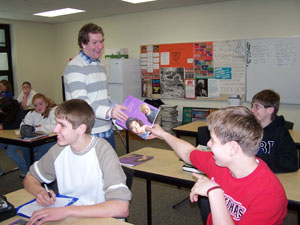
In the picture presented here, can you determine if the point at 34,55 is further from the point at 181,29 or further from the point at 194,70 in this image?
the point at 194,70

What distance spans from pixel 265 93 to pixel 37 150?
3008 millimetres

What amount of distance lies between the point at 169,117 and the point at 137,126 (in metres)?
5.04

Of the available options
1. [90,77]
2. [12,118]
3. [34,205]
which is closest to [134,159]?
[90,77]

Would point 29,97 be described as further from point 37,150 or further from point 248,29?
point 248,29

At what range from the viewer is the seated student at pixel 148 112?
1860 millimetres

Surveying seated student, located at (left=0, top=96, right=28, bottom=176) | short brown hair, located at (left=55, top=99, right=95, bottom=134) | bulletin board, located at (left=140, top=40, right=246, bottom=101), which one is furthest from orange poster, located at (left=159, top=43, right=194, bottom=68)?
short brown hair, located at (left=55, top=99, right=95, bottom=134)

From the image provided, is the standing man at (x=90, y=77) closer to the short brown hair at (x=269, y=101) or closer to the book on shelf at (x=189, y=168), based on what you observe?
the book on shelf at (x=189, y=168)

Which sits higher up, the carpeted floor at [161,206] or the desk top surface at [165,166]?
the desk top surface at [165,166]

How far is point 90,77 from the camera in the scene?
7.29 ft

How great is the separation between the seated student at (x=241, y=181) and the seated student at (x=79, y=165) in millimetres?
461

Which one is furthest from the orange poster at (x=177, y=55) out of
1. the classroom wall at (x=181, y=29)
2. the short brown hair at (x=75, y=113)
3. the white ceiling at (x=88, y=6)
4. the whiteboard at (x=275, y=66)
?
the short brown hair at (x=75, y=113)

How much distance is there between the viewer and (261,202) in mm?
1140

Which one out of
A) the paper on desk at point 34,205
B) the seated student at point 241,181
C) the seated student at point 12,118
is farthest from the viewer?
the seated student at point 12,118

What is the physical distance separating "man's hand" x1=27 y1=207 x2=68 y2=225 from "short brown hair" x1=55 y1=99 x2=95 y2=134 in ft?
1.48
